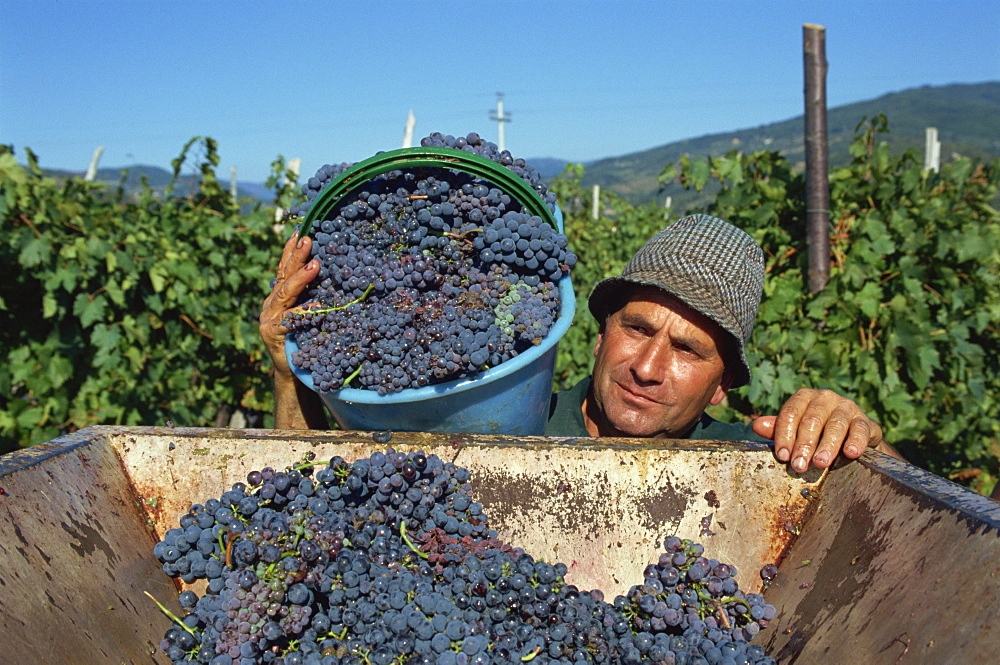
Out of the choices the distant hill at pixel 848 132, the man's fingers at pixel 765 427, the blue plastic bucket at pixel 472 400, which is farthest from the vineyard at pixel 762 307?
the distant hill at pixel 848 132

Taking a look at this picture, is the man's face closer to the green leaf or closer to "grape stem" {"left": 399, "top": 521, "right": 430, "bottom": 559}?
"grape stem" {"left": 399, "top": 521, "right": 430, "bottom": 559}

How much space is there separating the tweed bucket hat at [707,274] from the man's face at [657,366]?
0.22 ft

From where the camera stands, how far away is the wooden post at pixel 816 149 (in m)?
3.34

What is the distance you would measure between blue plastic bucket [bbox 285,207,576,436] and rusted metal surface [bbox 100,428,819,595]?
1.7 inches

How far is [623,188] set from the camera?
252ft

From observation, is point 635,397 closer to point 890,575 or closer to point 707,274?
point 707,274

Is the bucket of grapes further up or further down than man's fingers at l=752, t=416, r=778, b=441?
further up

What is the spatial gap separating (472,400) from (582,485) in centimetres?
34

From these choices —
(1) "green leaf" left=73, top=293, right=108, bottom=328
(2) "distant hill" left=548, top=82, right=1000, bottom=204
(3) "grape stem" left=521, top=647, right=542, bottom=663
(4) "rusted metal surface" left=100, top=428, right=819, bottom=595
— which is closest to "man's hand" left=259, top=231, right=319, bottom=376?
(4) "rusted metal surface" left=100, top=428, right=819, bottom=595

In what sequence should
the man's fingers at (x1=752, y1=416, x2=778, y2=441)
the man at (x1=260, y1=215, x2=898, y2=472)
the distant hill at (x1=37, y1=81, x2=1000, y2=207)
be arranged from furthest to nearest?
the distant hill at (x1=37, y1=81, x2=1000, y2=207)
the man at (x1=260, y1=215, x2=898, y2=472)
the man's fingers at (x1=752, y1=416, x2=778, y2=441)

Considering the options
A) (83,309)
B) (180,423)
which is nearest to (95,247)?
(83,309)

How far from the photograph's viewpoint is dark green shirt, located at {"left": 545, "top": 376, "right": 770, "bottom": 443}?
237cm

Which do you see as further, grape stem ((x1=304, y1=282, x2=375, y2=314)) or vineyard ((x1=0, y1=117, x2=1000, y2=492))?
vineyard ((x1=0, y1=117, x2=1000, y2=492))

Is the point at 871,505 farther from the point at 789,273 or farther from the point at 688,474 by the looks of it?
the point at 789,273
